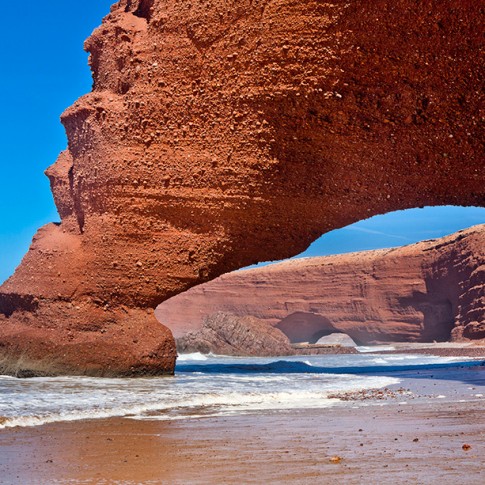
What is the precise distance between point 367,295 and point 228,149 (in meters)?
28.2

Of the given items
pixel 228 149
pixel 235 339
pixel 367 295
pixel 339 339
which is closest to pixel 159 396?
pixel 228 149

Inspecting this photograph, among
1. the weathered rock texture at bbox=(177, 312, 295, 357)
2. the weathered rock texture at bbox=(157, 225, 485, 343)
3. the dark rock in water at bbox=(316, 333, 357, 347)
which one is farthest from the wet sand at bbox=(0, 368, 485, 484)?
the dark rock in water at bbox=(316, 333, 357, 347)

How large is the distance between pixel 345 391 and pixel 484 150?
4960 mm

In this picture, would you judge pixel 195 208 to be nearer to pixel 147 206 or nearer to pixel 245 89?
pixel 147 206

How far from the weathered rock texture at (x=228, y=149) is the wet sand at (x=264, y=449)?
5732mm

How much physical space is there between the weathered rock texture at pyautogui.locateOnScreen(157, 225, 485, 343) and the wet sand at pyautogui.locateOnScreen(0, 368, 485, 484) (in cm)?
2560

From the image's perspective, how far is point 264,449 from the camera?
4.27 m

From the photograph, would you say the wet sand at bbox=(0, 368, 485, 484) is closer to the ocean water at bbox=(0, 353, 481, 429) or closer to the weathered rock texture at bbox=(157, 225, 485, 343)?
the ocean water at bbox=(0, 353, 481, 429)

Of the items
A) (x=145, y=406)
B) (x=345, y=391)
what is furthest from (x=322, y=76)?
(x=145, y=406)

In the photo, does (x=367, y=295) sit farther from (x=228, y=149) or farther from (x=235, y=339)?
(x=228, y=149)

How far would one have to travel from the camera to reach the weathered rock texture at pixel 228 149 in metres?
10.7

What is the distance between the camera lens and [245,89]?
11.2 m

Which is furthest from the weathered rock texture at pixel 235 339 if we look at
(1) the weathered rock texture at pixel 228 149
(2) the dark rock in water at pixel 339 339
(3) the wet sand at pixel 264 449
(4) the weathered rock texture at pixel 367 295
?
(3) the wet sand at pixel 264 449

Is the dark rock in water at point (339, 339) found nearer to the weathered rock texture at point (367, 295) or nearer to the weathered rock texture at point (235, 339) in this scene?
the weathered rock texture at point (367, 295)
